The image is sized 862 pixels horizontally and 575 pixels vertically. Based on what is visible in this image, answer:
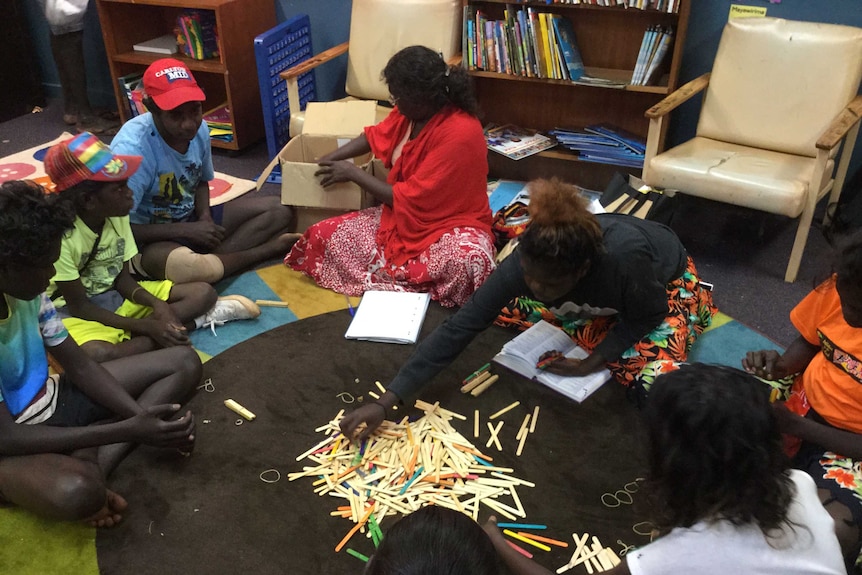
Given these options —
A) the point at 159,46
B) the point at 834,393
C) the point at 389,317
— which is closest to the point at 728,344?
the point at 834,393

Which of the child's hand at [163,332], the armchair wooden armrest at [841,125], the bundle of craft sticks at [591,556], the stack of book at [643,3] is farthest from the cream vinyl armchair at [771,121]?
the child's hand at [163,332]

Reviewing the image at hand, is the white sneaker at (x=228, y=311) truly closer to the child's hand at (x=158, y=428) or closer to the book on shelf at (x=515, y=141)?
the child's hand at (x=158, y=428)

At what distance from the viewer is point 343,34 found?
4.56 meters

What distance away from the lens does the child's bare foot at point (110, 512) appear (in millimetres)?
2004

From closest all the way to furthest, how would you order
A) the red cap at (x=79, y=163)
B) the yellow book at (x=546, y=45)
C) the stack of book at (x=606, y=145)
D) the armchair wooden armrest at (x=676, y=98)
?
the red cap at (x=79, y=163)
the armchair wooden armrest at (x=676, y=98)
the yellow book at (x=546, y=45)
the stack of book at (x=606, y=145)

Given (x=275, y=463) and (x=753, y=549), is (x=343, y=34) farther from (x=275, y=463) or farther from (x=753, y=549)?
(x=753, y=549)

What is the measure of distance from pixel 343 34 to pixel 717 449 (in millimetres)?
4012

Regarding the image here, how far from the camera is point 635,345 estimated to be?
246cm

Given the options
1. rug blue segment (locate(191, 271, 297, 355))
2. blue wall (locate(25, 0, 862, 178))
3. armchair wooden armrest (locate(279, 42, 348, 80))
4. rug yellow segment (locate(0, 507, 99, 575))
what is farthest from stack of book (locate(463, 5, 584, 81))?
rug yellow segment (locate(0, 507, 99, 575))

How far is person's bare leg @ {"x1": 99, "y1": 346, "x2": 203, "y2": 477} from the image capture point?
2.21 meters

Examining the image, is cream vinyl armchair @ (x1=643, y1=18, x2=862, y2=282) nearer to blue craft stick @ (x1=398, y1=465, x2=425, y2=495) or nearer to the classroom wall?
blue craft stick @ (x1=398, y1=465, x2=425, y2=495)

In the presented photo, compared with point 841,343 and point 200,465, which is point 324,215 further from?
point 841,343

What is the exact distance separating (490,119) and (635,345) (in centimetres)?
220

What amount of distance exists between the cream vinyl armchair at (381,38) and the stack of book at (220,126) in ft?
2.31
